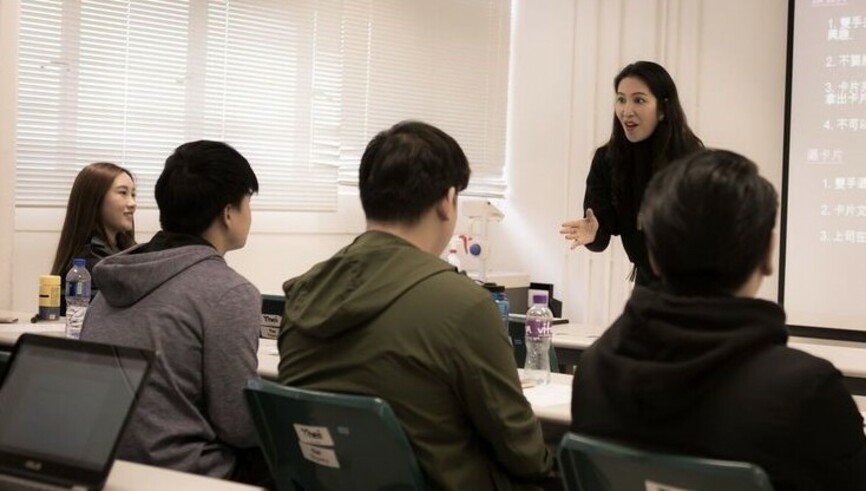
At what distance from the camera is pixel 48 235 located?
15.0 feet

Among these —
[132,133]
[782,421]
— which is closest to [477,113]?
[132,133]

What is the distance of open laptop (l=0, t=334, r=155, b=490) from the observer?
1.73m

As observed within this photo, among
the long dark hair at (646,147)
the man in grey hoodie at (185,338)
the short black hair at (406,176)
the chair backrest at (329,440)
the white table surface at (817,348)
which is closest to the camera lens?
the chair backrest at (329,440)

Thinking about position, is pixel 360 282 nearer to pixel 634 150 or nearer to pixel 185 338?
pixel 185 338

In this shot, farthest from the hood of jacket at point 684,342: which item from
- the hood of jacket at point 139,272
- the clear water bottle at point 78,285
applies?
the clear water bottle at point 78,285

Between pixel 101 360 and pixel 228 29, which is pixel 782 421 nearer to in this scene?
pixel 101 360

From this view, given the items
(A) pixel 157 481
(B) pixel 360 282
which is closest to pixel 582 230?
(B) pixel 360 282

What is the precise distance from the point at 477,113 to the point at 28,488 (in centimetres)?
489

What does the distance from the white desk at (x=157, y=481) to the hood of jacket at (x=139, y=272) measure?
0.56 metres

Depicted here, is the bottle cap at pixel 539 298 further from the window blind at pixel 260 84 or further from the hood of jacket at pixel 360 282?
the window blind at pixel 260 84

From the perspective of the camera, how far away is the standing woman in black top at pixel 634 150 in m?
3.89

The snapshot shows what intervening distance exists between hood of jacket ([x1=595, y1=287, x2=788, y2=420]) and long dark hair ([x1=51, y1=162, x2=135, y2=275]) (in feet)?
10.6

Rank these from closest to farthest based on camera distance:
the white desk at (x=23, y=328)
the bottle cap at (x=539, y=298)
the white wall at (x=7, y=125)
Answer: the bottle cap at (x=539, y=298), the white desk at (x=23, y=328), the white wall at (x=7, y=125)

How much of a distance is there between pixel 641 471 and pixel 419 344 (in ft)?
1.78
